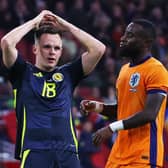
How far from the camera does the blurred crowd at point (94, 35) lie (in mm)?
13164

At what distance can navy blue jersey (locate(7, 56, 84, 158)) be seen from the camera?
7.36 m

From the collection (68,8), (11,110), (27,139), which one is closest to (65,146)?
(27,139)

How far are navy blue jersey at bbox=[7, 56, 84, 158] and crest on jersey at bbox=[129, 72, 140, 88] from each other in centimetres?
61

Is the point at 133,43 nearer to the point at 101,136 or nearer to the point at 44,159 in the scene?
the point at 101,136

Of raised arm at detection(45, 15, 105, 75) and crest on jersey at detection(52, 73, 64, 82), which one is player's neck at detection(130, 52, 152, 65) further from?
crest on jersey at detection(52, 73, 64, 82)

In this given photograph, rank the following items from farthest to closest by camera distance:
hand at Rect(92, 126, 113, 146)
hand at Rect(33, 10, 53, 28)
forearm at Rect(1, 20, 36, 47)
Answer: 1. hand at Rect(33, 10, 53, 28)
2. forearm at Rect(1, 20, 36, 47)
3. hand at Rect(92, 126, 113, 146)

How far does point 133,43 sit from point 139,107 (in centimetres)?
56

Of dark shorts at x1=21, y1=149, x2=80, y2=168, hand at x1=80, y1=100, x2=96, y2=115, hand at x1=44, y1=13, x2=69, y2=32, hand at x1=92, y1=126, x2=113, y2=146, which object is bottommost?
dark shorts at x1=21, y1=149, x2=80, y2=168

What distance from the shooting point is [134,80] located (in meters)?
7.27

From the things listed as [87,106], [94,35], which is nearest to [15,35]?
[87,106]

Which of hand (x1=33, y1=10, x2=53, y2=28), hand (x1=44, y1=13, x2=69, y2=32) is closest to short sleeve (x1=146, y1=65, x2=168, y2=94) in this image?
hand (x1=44, y1=13, x2=69, y2=32)

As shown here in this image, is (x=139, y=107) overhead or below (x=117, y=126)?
overhead

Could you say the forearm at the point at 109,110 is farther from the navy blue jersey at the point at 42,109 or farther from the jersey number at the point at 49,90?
the jersey number at the point at 49,90

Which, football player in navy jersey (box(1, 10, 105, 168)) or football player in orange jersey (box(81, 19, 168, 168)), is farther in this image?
football player in navy jersey (box(1, 10, 105, 168))
